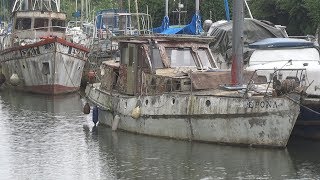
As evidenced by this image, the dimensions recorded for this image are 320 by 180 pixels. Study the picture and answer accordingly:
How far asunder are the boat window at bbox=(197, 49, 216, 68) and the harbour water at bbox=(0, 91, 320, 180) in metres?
2.87

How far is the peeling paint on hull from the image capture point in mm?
16922

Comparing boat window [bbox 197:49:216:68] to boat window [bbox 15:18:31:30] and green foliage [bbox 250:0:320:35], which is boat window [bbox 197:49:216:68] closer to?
green foliage [bbox 250:0:320:35]

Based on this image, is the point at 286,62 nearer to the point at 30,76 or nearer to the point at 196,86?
the point at 196,86

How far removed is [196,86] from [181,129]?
1179 millimetres

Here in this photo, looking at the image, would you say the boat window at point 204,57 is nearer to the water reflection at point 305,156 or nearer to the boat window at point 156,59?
the boat window at point 156,59

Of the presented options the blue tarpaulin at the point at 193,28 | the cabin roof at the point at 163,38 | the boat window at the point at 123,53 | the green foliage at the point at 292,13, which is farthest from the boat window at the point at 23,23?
the cabin roof at the point at 163,38

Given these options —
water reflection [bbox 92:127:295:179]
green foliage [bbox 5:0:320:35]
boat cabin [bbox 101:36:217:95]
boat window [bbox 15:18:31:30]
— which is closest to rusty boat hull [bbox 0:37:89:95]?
boat window [bbox 15:18:31:30]

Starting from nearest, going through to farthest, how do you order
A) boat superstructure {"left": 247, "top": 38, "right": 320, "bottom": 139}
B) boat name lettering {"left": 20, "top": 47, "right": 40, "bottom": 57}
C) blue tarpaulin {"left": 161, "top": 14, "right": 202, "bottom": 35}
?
boat superstructure {"left": 247, "top": 38, "right": 320, "bottom": 139}
blue tarpaulin {"left": 161, "top": 14, "right": 202, "bottom": 35}
boat name lettering {"left": 20, "top": 47, "right": 40, "bottom": 57}

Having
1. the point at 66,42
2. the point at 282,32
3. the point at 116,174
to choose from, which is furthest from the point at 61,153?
the point at 66,42

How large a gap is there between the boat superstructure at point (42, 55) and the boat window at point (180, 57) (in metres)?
A: 12.5

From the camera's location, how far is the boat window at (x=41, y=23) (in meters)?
35.5

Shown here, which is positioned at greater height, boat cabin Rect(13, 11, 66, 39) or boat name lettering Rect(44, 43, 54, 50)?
boat cabin Rect(13, 11, 66, 39)

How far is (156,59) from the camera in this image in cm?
2022

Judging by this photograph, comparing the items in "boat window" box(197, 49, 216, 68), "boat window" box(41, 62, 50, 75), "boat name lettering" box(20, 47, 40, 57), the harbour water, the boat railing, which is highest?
"boat window" box(197, 49, 216, 68)
